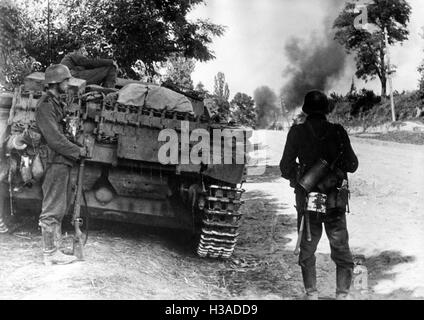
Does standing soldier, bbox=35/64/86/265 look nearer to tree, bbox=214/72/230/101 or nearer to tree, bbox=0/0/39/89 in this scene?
tree, bbox=0/0/39/89

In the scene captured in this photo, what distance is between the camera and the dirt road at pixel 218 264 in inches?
180

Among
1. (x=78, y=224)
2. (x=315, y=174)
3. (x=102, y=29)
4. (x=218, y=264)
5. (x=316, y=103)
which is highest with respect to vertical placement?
(x=102, y=29)

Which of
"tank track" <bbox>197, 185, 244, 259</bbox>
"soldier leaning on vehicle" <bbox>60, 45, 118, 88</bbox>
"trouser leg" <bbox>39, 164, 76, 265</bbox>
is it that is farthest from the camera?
"soldier leaning on vehicle" <bbox>60, 45, 118, 88</bbox>

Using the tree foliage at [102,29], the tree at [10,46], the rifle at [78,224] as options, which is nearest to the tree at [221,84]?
the tree foliage at [102,29]

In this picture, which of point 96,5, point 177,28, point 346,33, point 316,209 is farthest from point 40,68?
point 346,33

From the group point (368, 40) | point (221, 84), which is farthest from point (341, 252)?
point (368, 40)

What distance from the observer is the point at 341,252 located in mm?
4543

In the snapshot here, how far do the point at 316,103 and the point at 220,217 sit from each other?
199 centimetres

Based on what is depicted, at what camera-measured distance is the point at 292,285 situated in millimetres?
5672

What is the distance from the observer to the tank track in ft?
19.4

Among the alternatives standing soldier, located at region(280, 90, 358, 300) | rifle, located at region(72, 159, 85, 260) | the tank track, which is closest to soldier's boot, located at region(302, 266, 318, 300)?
standing soldier, located at region(280, 90, 358, 300)

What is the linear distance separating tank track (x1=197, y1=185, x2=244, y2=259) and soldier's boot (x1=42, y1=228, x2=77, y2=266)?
157cm

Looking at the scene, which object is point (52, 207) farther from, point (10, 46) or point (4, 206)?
point (10, 46)

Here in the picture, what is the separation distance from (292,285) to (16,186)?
10.2ft
